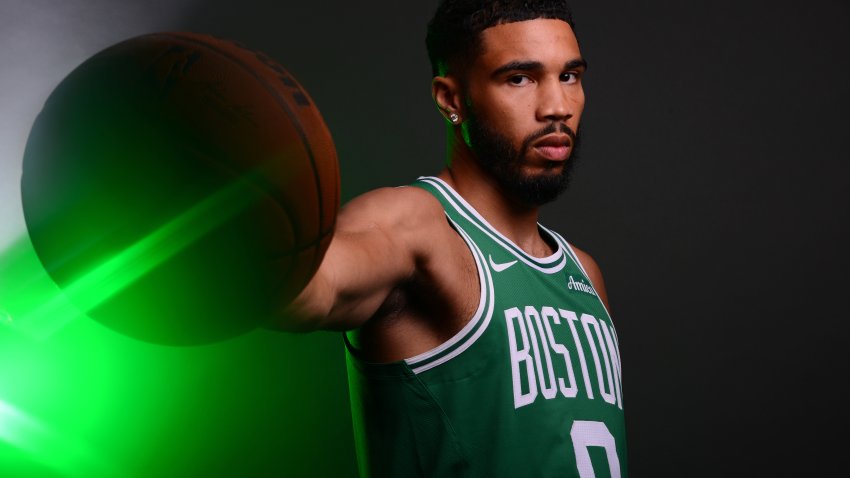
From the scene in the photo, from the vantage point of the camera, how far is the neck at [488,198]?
4.55 ft

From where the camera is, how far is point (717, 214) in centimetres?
230

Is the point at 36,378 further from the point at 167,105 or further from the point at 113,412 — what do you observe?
the point at 167,105

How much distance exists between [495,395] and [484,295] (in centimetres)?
15

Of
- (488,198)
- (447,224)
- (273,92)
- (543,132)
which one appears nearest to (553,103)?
(543,132)

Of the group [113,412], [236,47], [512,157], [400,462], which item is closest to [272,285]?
[236,47]

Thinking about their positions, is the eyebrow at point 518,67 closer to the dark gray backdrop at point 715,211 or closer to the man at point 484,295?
the man at point 484,295

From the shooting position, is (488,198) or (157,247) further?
(488,198)

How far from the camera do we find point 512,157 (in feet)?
4.44

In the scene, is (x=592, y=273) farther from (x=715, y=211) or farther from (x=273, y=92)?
(x=273, y=92)

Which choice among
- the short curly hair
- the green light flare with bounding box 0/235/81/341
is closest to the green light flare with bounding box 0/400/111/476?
the green light flare with bounding box 0/235/81/341

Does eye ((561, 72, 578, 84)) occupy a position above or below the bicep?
above

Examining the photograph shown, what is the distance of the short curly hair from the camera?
138 centimetres

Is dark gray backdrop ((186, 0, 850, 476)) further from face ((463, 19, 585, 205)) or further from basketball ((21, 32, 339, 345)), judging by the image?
basketball ((21, 32, 339, 345))

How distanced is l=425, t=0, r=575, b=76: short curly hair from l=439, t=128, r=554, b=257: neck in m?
0.15
